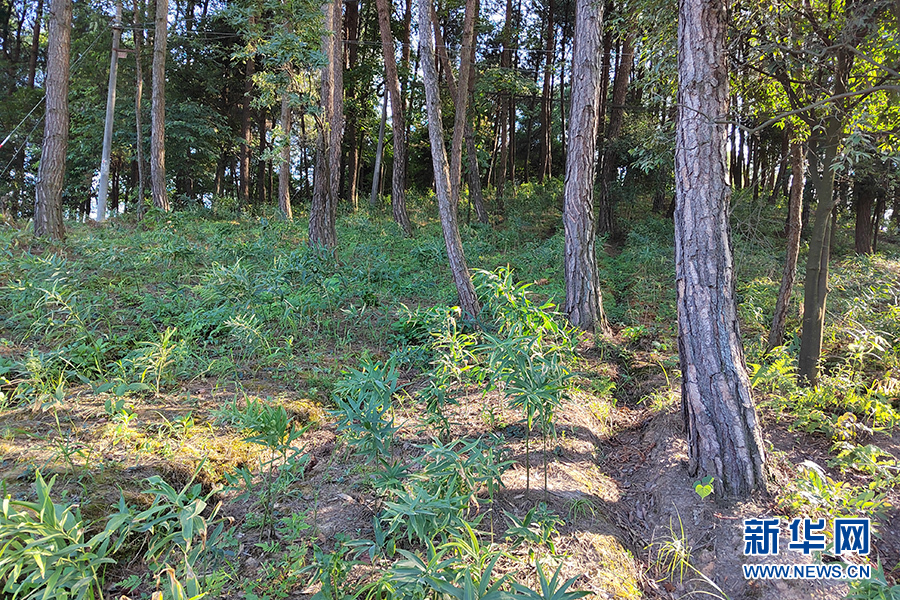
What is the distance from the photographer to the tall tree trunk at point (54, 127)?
7043 millimetres

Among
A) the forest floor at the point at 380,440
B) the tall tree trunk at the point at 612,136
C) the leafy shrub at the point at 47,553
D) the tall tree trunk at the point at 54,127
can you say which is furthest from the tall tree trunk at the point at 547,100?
the leafy shrub at the point at 47,553

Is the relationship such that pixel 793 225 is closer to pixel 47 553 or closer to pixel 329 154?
pixel 47 553

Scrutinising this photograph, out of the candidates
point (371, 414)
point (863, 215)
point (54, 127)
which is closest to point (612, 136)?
point (863, 215)

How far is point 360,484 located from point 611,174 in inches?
418

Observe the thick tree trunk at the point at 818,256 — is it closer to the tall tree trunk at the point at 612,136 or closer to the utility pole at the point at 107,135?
the tall tree trunk at the point at 612,136

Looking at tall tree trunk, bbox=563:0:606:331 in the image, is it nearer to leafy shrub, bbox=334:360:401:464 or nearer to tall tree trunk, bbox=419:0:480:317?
tall tree trunk, bbox=419:0:480:317

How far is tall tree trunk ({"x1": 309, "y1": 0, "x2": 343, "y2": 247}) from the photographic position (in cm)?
848

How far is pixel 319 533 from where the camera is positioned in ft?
8.09

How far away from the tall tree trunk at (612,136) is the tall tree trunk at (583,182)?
5305 mm

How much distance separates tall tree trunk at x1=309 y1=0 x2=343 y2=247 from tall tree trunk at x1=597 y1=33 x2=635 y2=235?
6354mm

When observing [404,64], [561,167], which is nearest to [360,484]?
[404,64]

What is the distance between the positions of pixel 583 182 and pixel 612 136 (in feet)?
20.4

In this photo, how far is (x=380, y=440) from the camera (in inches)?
95.3

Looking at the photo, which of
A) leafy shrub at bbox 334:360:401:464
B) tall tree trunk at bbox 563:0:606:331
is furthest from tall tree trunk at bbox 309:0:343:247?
leafy shrub at bbox 334:360:401:464
